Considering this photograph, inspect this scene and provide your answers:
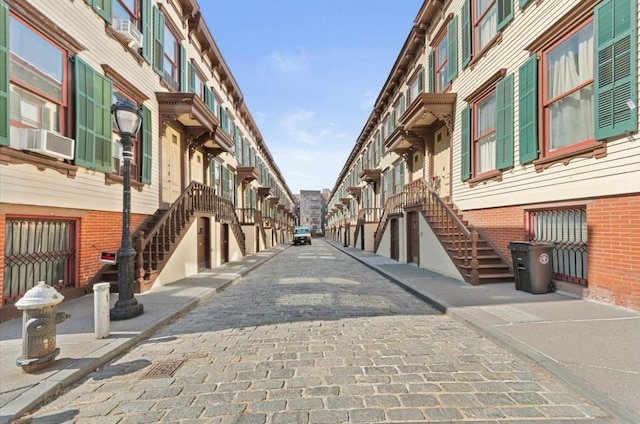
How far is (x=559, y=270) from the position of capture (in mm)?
7832

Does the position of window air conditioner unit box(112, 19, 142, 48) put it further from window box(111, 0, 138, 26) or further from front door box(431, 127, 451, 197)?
front door box(431, 127, 451, 197)

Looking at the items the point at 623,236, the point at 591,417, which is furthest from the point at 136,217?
the point at 623,236

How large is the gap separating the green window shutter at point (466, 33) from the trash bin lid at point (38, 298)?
12860 millimetres

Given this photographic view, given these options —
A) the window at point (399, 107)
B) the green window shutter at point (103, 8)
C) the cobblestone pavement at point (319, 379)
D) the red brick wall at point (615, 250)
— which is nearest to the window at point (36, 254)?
the cobblestone pavement at point (319, 379)

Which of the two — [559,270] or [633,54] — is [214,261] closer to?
[559,270]

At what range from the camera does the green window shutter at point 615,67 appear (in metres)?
5.81

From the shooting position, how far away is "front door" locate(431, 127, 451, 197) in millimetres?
13469

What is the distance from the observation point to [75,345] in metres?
4.64

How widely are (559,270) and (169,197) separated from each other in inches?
494

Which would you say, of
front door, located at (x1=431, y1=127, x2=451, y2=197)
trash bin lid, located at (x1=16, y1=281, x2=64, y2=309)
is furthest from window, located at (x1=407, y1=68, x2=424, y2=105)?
trash bin lid, located at (x1=16, y1=281, x2=64, y2=309)

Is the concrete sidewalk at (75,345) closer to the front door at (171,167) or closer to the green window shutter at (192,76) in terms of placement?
the front door at (171,167)

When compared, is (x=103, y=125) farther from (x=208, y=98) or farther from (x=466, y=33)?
(x=466, y=33)

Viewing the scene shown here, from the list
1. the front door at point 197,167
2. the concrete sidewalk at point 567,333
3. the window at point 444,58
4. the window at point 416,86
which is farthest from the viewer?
the window at point 416,86

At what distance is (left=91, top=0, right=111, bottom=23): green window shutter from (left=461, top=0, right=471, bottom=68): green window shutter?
11.0 meters
